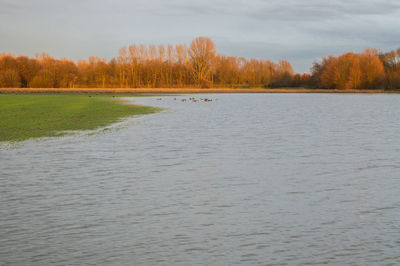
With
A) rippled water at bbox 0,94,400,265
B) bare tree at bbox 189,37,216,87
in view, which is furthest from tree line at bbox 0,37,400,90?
rippled water at bbox 0,94,400,265

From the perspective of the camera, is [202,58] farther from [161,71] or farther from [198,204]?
[198,204]

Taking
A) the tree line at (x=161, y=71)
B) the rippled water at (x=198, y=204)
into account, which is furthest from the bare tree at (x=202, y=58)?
the rippled water at (x=198, y=204)

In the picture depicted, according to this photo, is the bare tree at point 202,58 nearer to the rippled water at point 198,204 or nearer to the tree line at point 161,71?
the tree line at point 161,71

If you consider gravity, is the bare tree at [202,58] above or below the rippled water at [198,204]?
above

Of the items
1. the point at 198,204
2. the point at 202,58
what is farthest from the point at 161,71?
the point at 198,204

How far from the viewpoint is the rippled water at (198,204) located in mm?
6698

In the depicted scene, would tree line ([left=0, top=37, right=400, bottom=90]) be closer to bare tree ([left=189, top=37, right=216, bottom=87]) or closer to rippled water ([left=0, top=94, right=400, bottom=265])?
bare tree ([left=189, top=37, right=216, bottom=87])

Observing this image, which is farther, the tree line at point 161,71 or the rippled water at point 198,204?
the tree line at point 161,71

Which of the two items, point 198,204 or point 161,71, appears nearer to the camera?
point 198,204

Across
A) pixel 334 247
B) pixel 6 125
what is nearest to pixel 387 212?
pixel 334 247

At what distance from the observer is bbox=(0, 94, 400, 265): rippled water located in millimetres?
6698

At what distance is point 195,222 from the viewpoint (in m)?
8.12

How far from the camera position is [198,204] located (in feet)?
30.6

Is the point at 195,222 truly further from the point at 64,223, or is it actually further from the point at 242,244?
the point at 64,223
